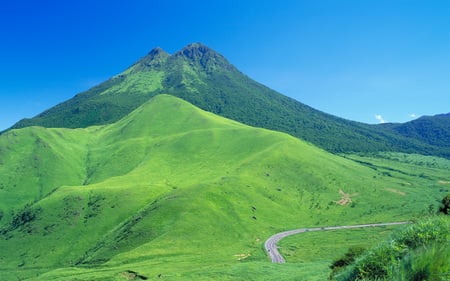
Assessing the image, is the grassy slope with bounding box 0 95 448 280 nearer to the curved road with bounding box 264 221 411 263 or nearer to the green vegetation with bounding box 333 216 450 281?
the curved road with bounding box 264 221 411 263

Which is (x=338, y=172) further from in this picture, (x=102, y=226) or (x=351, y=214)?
(x=102, y=226)

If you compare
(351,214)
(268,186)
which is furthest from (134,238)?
(351,214)

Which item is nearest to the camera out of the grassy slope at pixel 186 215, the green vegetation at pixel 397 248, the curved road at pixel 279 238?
the green vegetation at pixel 397 248

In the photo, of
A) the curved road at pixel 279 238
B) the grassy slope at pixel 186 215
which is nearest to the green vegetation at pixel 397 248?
the grassy slope at pixel 186 215

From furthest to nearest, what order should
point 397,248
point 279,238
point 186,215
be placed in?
point 186,215 → point 279,238 → point 397,248

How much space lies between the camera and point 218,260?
89.9 meters

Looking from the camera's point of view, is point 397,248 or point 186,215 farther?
point 186,215

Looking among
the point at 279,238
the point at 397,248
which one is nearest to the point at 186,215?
the point at 279,238

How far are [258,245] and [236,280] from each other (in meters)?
54.4

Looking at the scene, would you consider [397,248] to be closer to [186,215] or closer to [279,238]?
[279,238]

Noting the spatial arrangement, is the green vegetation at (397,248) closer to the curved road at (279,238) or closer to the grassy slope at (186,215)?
the grassy slope at (186,215)

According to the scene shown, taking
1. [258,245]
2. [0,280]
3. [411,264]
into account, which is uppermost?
[411,264]

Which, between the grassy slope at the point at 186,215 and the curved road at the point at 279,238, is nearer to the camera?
the curved road at the point at 279,238

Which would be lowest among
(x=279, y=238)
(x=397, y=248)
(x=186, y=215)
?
(x=279, y=238)
